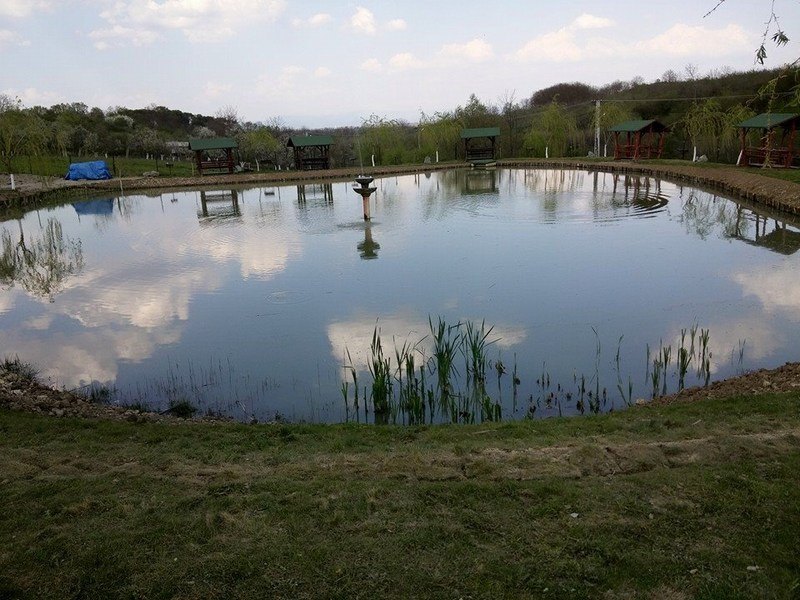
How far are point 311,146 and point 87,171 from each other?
13.2 metres

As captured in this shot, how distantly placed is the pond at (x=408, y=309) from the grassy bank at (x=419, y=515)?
1.69m

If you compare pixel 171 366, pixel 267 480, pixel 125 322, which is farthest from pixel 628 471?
pixel 125 322

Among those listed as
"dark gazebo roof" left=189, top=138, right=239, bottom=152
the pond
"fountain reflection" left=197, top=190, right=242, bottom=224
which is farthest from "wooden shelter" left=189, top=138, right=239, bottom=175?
the pond

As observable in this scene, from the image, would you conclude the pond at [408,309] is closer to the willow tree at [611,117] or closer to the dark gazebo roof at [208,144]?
the dark gazebo roof at [208,144]

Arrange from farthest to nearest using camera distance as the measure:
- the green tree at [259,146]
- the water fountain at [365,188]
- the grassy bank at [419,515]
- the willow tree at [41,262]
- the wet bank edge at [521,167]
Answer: the green tree at [259,146], the wet bank edge at [521,167], the water fountain at [365,188], the willow tree at [41,262], the grassy bank at [419,515]

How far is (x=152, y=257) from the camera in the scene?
Result: 14773 mm

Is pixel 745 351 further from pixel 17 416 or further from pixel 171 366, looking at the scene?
pixel 17 416

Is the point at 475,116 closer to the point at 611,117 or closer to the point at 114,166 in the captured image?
the point at 611,117

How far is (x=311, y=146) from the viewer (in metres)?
40.1

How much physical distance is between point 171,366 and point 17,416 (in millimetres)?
2247

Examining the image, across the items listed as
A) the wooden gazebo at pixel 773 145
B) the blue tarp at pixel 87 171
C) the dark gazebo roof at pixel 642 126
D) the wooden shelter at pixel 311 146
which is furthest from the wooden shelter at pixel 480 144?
the blue tarp at pixel 87 171

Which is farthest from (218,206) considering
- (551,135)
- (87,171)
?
(551,135)

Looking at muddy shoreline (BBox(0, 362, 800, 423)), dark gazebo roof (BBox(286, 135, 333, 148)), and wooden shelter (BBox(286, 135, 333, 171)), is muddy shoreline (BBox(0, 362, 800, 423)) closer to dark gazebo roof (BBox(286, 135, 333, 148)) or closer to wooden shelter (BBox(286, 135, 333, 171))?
dark gazebo roof (BBox(286, 135, 333, 148))

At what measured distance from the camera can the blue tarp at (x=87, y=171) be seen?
34625 mm
